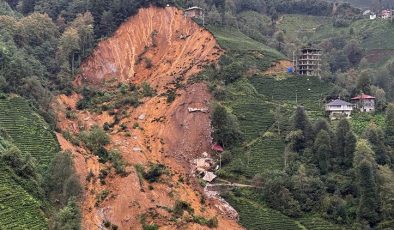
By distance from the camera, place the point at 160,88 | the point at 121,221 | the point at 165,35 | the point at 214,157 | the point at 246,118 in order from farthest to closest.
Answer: the point at 165,35 < the point at 160,88 < the point at 246,118 < the point at 214,157 < the point at 121,221

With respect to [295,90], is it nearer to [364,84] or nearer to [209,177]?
[364,84]

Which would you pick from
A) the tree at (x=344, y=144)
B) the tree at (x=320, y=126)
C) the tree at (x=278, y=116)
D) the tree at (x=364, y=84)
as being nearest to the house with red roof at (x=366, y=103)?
the tree at (x=364, y=84)

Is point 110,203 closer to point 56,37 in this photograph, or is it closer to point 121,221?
point 121,221

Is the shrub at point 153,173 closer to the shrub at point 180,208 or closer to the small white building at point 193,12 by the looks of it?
the shrub at point 180,208

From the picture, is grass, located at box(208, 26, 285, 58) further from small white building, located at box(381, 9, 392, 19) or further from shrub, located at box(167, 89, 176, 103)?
small white building, located at box(381, 9, 392, 19)

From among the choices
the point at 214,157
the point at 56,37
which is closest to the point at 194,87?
the point at 214,157

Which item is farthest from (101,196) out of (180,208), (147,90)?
(147,90)

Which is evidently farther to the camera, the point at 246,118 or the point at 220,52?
the point at 220,52
